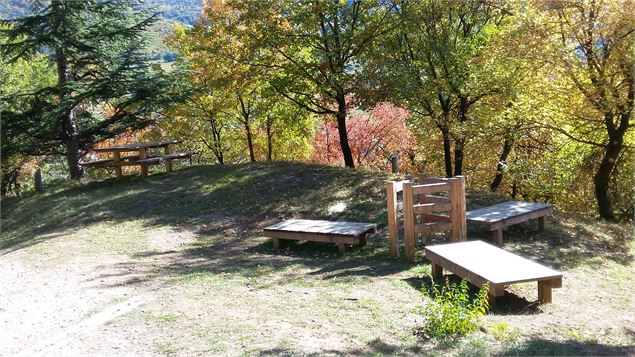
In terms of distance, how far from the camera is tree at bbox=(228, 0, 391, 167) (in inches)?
611

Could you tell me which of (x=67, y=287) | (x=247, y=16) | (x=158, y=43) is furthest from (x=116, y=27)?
(x=67, y=287)

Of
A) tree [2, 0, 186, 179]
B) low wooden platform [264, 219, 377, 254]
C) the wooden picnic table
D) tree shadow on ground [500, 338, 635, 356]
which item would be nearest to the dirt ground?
tree shadow on ground [500, 338, 635, 356]

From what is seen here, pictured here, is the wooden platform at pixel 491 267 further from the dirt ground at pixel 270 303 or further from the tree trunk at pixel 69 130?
the tree trunk at pixel 69 130

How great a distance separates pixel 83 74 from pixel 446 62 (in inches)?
579

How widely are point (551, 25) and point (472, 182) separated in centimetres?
1078

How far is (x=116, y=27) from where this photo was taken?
1994cm

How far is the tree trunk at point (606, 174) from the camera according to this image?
42.5 ft

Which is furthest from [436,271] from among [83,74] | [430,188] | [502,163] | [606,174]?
[83,74]

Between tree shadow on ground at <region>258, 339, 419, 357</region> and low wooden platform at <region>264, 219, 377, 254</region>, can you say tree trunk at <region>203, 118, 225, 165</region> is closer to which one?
low wooden platform at <region>264, 219, 377, 254</region>

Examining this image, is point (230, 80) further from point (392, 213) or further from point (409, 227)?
point (409, 227)

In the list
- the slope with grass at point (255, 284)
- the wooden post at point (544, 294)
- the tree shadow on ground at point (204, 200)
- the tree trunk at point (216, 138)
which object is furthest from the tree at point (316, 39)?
the wooden post at point (544, 294)

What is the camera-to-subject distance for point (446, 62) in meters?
14.5

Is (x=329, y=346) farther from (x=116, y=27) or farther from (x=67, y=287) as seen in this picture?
(x=116, y=27)

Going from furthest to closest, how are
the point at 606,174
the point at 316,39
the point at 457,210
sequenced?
the point at 316,39
the point at 606,174
the point at 457,210
